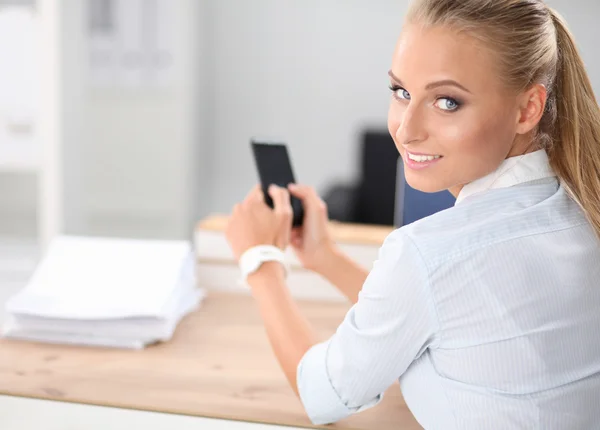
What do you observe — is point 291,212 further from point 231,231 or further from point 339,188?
point 339,188

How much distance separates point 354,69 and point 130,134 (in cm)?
139

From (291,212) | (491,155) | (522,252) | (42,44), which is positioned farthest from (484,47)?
(42,44)

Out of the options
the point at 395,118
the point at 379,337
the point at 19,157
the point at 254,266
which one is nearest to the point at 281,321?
the point at 254,266

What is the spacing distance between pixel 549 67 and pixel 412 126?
17 centimetres

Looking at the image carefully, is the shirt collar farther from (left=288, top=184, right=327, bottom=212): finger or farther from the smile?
(left=288, top=184, right=327, bottom=212): finger

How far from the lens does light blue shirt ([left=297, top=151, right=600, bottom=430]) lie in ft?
2.77

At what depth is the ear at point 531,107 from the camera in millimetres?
875

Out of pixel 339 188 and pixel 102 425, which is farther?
pixel 339 188

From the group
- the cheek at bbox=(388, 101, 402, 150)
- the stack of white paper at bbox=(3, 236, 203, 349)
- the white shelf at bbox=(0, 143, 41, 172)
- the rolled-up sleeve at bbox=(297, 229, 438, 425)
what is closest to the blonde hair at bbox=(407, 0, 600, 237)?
the cheek at bbox=(388, 101, 402, 150)

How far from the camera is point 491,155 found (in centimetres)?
89

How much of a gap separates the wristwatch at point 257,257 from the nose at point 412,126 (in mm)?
329

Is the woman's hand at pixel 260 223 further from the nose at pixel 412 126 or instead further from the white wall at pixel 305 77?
the white wall at pixel 305 77

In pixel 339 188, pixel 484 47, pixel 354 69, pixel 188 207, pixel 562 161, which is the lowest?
pixel 188 207

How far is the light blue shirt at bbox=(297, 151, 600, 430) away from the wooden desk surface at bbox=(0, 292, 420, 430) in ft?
0.61
